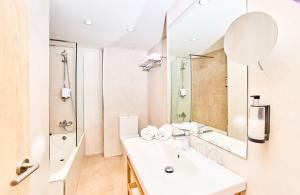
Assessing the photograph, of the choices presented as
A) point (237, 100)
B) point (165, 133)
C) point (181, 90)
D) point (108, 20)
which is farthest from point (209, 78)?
point (108, 20)

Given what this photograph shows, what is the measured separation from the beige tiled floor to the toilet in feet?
1.63

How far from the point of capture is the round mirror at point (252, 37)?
29.5 inches

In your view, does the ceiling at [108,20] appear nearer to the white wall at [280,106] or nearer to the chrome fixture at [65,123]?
the white wall at [280,106]

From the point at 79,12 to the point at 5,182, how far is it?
187 cm

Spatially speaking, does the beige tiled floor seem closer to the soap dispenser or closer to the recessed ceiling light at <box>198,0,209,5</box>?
the soap dispenser

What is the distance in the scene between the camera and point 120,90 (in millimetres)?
3189

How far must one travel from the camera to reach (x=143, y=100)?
3.34 metres

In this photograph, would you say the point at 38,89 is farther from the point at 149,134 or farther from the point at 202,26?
the point at 202,26

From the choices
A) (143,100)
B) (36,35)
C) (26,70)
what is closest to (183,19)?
(36,35)

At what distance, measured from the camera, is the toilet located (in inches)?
120

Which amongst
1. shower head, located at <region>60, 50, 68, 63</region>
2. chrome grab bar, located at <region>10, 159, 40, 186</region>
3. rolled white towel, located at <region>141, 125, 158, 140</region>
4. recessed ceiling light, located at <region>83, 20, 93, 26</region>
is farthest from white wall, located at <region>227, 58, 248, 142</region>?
shower head, located at <region>60, 50, 68, 63</region>

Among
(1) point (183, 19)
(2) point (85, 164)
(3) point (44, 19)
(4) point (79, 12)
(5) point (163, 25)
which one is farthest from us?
(2) point (85, 164)

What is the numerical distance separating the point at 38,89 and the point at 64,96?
1.86 meters

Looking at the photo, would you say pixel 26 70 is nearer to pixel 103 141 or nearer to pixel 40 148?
pixel 40 148
